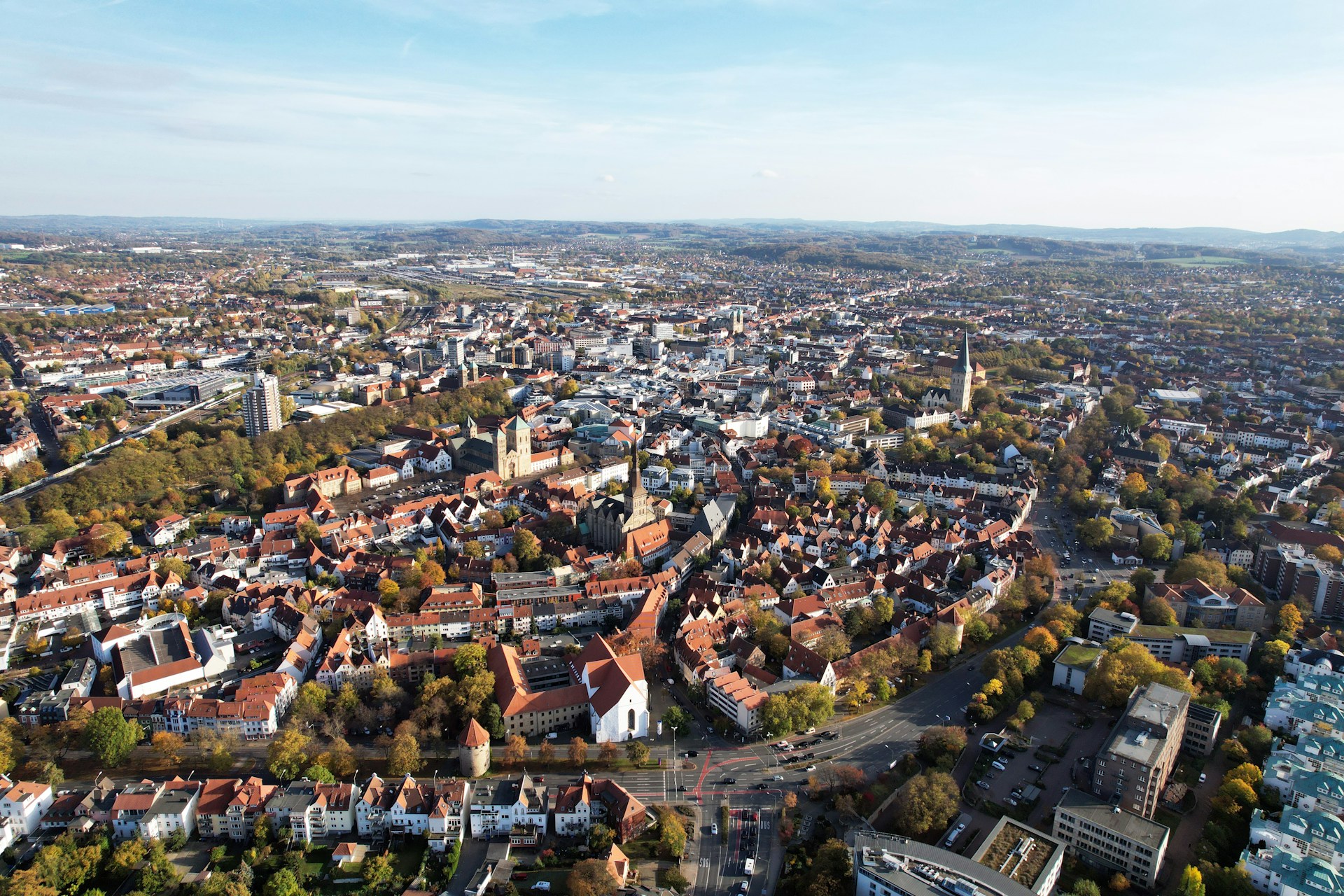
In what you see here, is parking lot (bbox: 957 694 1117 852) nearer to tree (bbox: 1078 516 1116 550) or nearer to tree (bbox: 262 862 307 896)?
tree (bbox: 1078 516 1116 550)

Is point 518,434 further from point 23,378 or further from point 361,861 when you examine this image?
point 23,378

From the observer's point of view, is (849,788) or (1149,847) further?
(849,788)

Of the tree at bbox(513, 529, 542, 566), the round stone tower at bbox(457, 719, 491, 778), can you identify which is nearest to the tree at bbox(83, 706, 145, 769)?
the round stone tower at bbox(457, 719, 491, 778)

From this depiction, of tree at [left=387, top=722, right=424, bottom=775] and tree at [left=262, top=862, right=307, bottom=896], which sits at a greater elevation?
tree at [left=387, top=722, right=424, bottom=775]

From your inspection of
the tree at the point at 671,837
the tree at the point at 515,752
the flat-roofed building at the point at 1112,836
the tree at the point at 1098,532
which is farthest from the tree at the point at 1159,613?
the tree at the point at 515,752

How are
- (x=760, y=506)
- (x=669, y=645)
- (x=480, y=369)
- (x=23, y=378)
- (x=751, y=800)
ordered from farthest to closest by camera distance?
(x=480, y=369), (x=23, y=378), (x=760, y=506), (x=669, y=645), (x=751, y=800)

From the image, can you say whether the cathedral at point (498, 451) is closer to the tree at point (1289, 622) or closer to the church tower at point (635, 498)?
the church tower at point (635, 498)

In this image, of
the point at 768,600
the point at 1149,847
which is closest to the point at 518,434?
the point at 768,600
